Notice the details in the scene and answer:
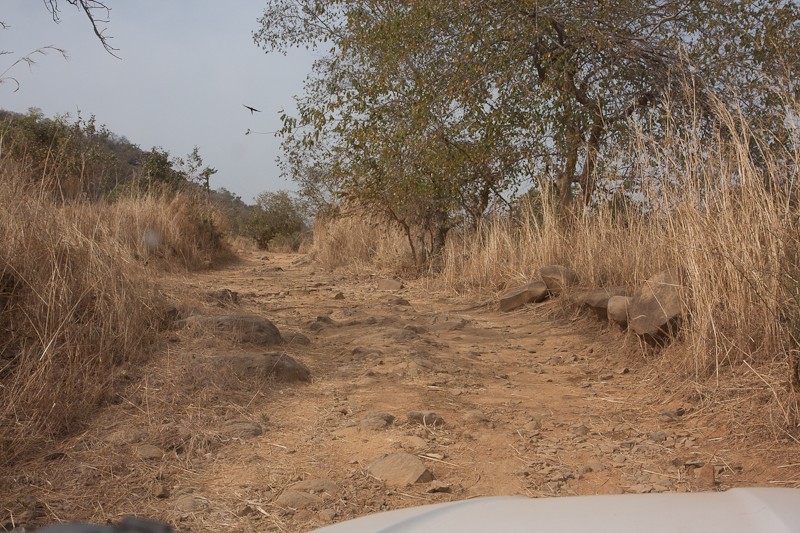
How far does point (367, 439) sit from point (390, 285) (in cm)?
650

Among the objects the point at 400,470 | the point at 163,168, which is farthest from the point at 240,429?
the point at 163,168

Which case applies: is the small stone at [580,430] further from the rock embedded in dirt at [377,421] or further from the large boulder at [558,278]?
the large boulder at [558,278]

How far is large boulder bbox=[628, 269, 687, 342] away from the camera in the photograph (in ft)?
14.8

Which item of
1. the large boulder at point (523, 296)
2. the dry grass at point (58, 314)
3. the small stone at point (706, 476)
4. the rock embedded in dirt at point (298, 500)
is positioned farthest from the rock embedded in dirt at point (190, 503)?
the large boulder at point (523, 296)

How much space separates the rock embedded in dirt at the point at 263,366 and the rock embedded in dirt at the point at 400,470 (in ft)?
4.40

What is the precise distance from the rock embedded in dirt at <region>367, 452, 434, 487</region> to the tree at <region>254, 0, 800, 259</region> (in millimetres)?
4722

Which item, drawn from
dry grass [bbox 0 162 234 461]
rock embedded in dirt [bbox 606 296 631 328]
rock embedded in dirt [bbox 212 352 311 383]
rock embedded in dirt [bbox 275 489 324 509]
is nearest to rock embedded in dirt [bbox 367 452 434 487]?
rock embedded in dirt [bbox 275 489 324 509]

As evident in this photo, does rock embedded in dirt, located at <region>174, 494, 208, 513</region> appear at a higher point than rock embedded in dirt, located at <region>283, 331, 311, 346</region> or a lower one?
lower

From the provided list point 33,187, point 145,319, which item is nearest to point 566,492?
point 145,319

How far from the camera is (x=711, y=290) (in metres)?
4.00

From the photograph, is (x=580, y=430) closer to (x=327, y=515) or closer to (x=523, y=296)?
(x=327, y=515)

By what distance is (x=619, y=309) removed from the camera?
5262 millimetres

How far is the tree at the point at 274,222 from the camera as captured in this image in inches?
910

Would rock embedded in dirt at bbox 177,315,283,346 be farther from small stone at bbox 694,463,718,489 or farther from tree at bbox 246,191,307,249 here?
tree at bbox 246,191,307,249
